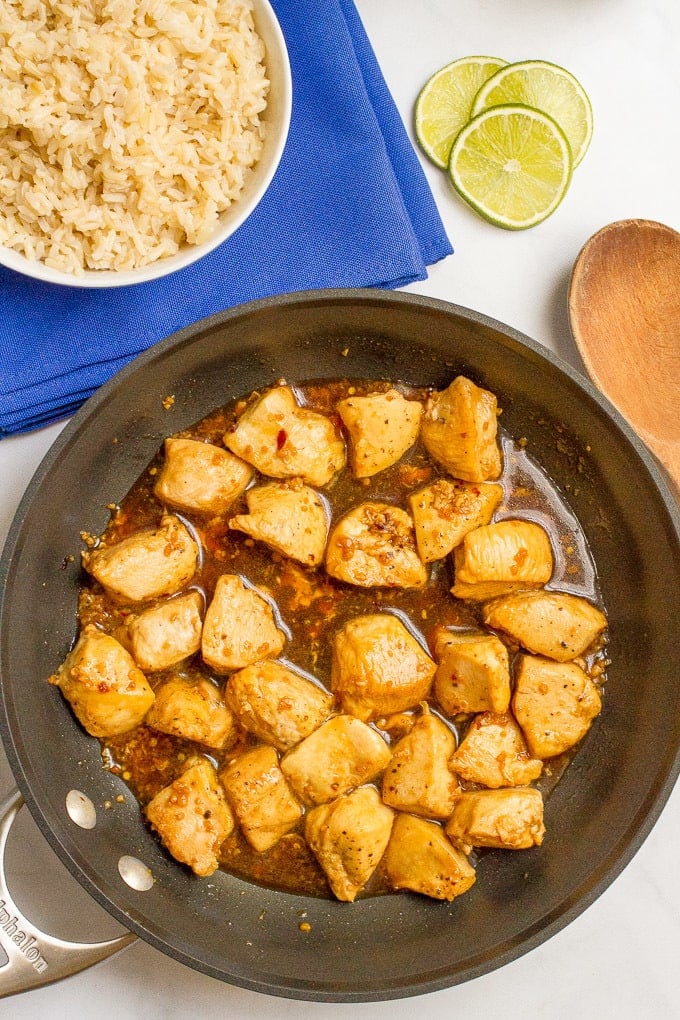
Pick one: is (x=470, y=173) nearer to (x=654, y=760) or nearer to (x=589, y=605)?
(x=589, y=605)

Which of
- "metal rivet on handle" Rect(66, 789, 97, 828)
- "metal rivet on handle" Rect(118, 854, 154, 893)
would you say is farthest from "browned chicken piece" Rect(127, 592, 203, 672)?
"metal rivet on handle" Rect(118, 854, 154, 893)

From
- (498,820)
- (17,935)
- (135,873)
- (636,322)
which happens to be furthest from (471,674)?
(17,935)

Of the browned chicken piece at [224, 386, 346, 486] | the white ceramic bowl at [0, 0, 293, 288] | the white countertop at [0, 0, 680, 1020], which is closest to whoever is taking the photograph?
the white ceramic bowl at [0, 0, 293, 288]

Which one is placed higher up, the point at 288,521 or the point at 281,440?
the point at 281,440

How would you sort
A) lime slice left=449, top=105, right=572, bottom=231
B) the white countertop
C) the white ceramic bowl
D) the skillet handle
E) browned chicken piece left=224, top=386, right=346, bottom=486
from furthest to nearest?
1. the white countertop
2. lime slice left=449, top=105, right=572, bottom=231
3. browned chicken piece left=224, top=386, right=346, bottom=486
4. the white ceramic bowl
5. the skillet handle

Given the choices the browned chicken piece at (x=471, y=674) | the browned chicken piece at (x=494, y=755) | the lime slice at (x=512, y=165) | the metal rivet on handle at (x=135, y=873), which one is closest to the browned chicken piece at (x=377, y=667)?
the browned chicken piece at (x=471, y=674)

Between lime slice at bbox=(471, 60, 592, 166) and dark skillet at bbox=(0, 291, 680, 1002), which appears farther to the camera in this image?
lime slice at bbox=(471, 60, 592, 166)

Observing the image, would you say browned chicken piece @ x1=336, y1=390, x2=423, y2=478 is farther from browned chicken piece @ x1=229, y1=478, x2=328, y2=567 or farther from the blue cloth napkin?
the blue cloth napkin

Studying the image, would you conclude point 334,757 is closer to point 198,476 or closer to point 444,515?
point 444,515

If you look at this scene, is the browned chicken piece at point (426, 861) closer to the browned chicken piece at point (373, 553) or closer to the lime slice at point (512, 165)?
the browned chicken piece at point (373, 553)
